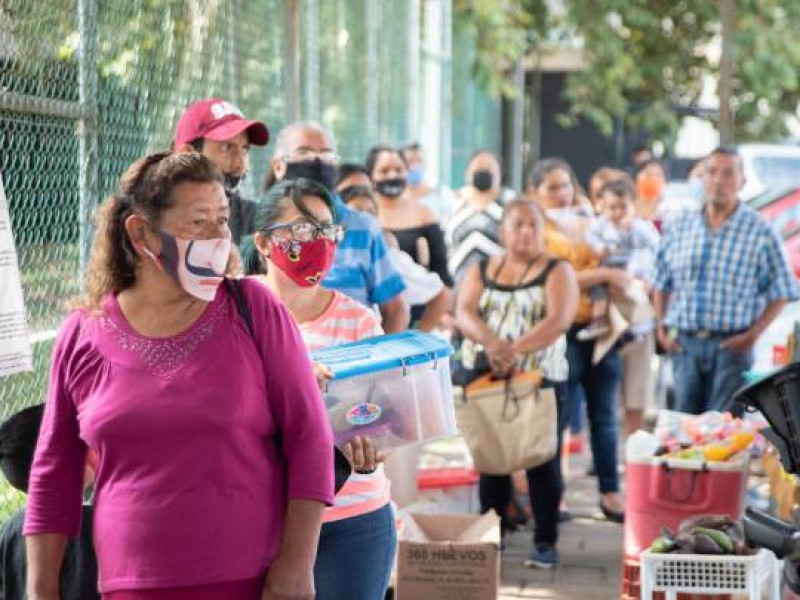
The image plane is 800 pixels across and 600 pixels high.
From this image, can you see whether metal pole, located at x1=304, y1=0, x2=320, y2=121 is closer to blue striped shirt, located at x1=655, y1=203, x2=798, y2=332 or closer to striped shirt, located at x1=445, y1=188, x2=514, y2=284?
striped shirt, located at x1=445, y1=188, x2=514, y2=284

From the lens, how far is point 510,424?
292 inches

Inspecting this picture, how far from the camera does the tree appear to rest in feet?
71.3

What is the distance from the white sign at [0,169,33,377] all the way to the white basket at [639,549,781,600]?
2.59 m

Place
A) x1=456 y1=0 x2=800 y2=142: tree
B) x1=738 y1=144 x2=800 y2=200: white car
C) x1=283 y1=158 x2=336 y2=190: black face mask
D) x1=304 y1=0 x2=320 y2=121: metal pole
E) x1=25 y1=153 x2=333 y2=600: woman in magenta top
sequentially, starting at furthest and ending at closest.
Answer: x1=456 y1=0 x2=800 y2=142: tree
x1=738 y1=144 x2=800 y2=200: white car
x1=304 y1=0 x2=320 y2=121: metal pole
x1=283 y1=158 x2=336 y2=190: black face mask
x1=25 y1=153 x2=333 y2=600: woman in magenta top

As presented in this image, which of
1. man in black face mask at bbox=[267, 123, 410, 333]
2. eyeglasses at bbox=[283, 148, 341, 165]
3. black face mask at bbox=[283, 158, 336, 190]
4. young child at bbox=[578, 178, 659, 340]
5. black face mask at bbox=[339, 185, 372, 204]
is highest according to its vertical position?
eyeglasses at bbox=[283, 148, 341, 165]

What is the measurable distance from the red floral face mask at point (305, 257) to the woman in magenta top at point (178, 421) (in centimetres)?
82

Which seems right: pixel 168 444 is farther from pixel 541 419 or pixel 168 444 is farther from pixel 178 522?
pixel 541 419

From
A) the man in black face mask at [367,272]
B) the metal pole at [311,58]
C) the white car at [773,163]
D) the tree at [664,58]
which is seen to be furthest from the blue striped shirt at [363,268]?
the tree at [664,58]

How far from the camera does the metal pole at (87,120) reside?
5562mm

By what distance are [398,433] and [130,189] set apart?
98cm

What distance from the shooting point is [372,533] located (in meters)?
3.99

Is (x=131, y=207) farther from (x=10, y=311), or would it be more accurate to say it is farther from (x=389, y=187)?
(x=389, y=187)

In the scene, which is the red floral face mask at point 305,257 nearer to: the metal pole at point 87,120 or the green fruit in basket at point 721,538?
the metal pole at point 87,120

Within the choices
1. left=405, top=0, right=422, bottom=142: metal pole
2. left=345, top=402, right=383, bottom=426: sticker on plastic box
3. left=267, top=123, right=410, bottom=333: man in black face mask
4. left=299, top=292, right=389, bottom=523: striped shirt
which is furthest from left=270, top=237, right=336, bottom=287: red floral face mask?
left=405, top=0, right=422, bottom=142: metal pole
